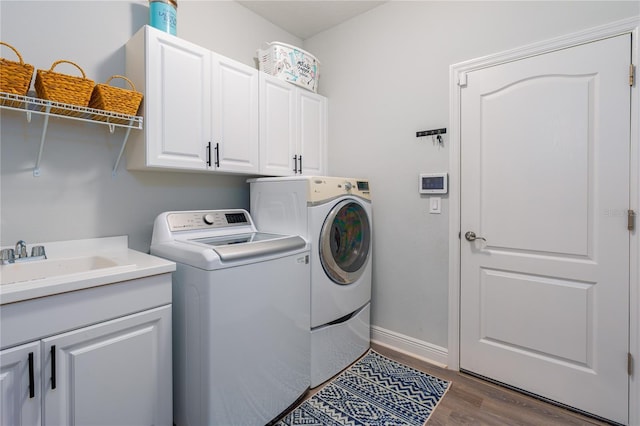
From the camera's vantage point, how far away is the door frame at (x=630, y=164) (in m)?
1.59

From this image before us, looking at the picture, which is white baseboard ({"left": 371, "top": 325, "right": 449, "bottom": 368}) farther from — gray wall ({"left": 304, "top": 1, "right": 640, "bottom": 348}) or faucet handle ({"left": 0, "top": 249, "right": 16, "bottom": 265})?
faucet handle ({"left": 0, "top": 249, "right": 16, "bottom": 265})

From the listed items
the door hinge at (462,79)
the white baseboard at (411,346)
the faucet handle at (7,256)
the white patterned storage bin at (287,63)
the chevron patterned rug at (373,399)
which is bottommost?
the chevron patterned rug at (373,399)

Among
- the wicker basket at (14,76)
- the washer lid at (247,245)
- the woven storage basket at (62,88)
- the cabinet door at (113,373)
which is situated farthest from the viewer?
the washer lid at (247,245)

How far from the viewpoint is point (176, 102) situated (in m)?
1.78

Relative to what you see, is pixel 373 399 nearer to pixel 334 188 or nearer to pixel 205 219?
pixel 334 188

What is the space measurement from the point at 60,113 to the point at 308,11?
1926 mm

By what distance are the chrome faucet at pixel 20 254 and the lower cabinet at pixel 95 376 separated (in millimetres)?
567

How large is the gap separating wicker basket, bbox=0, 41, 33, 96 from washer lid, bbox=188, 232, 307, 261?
0.99 meters

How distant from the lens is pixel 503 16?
195 cm

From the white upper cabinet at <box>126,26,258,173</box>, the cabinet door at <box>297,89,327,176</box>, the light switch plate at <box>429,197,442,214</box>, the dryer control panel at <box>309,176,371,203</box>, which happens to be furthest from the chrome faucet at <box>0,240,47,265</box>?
the light switch plate at <box>429,197,442,214</box>

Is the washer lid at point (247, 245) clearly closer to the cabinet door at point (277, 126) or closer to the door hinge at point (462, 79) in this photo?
the cabinet door at point (277, 126)

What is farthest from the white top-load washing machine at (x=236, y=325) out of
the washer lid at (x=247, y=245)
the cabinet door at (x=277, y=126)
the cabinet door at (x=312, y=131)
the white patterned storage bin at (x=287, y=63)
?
the white patterned storage bin at (x=287, y=63)

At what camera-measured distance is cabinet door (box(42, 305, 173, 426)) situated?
3.74ft

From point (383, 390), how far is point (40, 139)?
2.35 metres
